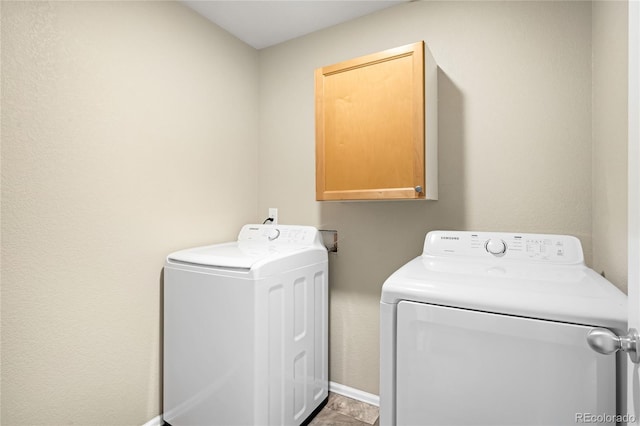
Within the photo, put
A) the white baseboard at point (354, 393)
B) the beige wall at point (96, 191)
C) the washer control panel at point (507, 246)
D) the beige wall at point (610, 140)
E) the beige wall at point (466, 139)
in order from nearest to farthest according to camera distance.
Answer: the beige wall at point (610, 140) < the beige wall at point (96, 191) < the washer control panel at point (507, 246) < the beige wall at point (466, 139) < the white baseboard at point (354, 393)

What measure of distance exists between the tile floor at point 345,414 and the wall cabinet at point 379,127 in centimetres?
124

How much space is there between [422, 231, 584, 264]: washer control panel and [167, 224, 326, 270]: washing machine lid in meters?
0.68

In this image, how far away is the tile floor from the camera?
1767mm

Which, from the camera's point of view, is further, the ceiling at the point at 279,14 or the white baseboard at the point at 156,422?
the ceiling at the point at 279,14

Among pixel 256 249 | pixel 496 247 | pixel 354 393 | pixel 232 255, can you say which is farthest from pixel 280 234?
pixel 496 247

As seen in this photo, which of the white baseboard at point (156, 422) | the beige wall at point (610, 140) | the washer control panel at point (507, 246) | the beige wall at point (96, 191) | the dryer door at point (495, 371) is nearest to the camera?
the dryer door at point (495, 371)

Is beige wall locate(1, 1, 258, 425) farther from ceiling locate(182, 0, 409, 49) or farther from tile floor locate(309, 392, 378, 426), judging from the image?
tile floor locate(309, 392, 378, 426)

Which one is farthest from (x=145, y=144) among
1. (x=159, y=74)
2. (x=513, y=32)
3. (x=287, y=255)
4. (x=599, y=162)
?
(x=599, y=162)

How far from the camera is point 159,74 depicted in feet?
5.67

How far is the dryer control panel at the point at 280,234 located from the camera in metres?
1.92

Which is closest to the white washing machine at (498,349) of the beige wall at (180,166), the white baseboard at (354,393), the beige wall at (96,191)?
the beige wall at (180,166)

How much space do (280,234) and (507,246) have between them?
124 cm

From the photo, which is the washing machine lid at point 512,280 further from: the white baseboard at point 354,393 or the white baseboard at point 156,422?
the white baseboard at point 156,422

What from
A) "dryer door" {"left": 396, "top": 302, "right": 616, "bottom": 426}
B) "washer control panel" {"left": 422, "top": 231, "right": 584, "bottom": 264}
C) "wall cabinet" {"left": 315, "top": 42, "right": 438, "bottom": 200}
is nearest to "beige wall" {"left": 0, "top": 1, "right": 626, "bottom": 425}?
"washer control panel" {"left": 422, "top": 231, "right": 584, "bottom": 264}
